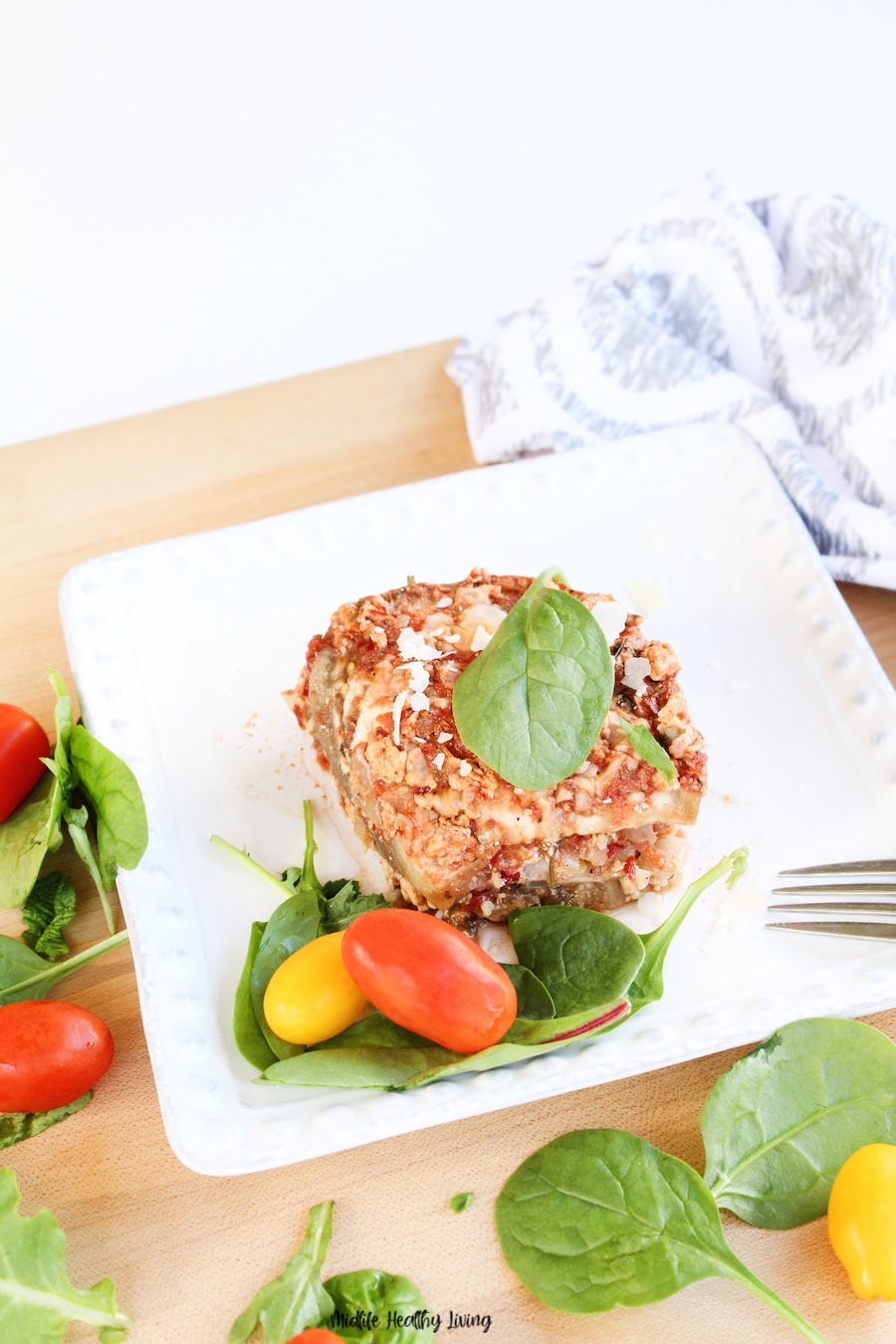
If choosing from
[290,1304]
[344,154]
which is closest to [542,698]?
[290,1304]

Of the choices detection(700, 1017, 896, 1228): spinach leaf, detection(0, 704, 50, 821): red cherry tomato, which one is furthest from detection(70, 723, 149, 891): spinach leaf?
detection(700, 1017, 896, 1228): spinach leaf

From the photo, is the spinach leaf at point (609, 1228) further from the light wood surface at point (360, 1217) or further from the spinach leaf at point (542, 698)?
the spinach leaf at point (542, 698)

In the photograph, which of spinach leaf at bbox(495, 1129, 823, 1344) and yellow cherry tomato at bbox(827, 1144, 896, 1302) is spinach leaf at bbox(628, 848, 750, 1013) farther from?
yellow cherry tomato at bbox(827, 1144, 896, 1302)

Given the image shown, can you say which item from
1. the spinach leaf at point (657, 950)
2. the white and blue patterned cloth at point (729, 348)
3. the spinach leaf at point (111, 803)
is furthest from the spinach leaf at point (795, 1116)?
the white and blue patterned cloth at point (729, 348)

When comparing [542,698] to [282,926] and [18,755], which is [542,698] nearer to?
[282,926]

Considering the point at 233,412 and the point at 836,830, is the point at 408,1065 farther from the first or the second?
the point at 233,412

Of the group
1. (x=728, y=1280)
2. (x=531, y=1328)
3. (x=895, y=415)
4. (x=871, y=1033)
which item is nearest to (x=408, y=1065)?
(x=531, y=1328)
